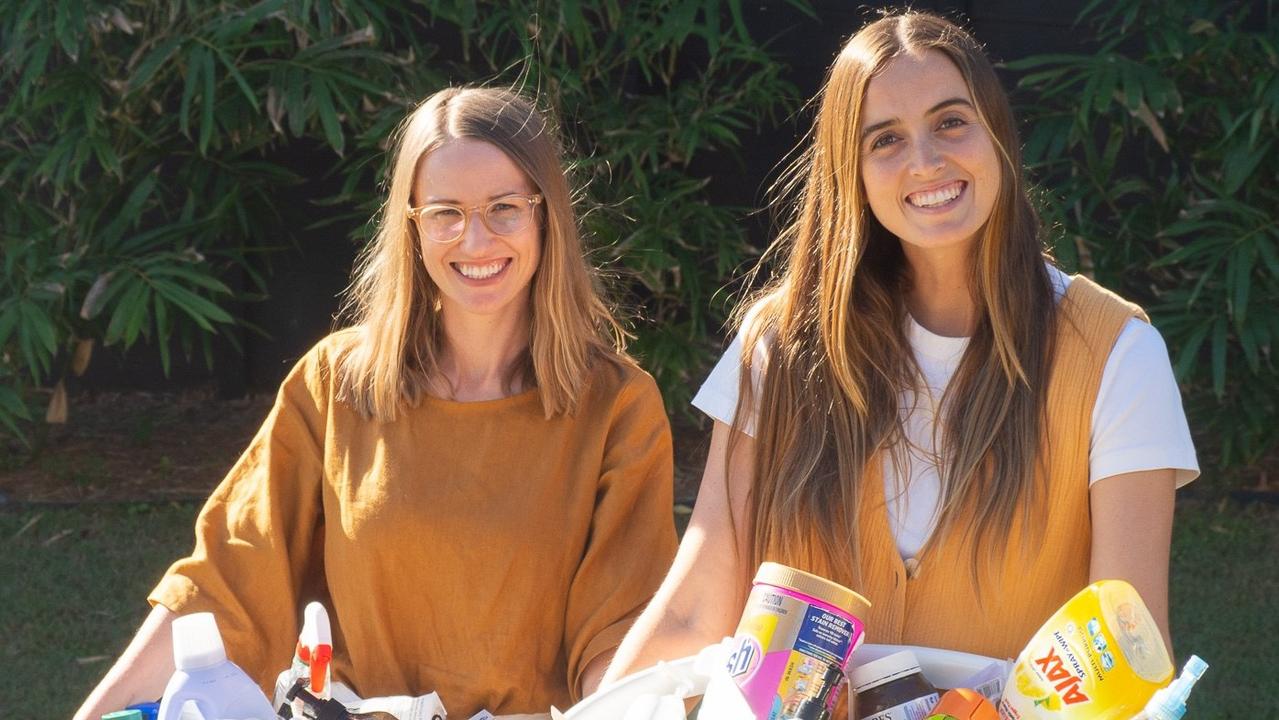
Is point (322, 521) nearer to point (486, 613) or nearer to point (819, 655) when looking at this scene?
point (486, 613)

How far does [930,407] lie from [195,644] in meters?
0.91

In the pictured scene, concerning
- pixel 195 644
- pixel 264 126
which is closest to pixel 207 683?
pixel 195 644

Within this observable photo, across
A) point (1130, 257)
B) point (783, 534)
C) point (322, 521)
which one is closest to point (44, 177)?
point (322, 521)

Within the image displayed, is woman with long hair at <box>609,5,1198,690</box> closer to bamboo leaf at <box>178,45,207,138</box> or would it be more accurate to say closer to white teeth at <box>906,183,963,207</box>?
white teeth at <box>906,183,963,207</box>

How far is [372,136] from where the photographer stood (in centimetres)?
352

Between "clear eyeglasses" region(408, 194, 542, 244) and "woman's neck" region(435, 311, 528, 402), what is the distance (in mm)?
143

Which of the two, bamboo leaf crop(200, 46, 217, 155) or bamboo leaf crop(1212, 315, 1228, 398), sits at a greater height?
bamboo leaf crop(200, 46, 217, 155)

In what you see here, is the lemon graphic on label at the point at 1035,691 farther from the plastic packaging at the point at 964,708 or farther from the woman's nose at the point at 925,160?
the woman's nose at the point at 925,160

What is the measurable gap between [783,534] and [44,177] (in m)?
2.62

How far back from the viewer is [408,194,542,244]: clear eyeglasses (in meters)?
2.01

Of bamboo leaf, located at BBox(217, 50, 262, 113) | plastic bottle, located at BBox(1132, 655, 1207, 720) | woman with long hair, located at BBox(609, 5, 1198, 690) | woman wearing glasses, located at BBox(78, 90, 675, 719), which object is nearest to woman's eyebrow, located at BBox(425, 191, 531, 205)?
woman wearing glasses, located at BBox(78, 90, 675, 719)

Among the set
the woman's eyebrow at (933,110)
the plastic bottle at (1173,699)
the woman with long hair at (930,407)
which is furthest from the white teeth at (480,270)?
the plastic bottle at (1173,699)

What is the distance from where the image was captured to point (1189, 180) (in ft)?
12.6

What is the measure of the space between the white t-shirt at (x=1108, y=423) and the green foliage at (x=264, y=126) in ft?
6.14
